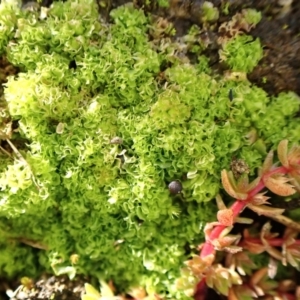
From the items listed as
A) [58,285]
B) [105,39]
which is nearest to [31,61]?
[105,39]

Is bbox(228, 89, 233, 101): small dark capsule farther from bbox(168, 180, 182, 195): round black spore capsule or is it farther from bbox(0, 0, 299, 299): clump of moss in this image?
bbox(168, 180, 182, 195): round black spore capsule

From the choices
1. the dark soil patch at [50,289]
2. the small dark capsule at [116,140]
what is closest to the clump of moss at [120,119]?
the small dark capsule at [116,140]

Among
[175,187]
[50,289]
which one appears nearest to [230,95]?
[175,187]

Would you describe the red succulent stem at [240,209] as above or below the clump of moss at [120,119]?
below

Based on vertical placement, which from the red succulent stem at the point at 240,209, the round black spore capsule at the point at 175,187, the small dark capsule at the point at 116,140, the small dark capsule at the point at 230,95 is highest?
the small dark capsule at the point at 116,140

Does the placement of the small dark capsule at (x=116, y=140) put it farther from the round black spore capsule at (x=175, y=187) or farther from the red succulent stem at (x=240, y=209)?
the red succulent stem at (x=240, y=209)

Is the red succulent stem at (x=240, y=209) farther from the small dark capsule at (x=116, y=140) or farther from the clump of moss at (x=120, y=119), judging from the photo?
the small dark capsule at (x=116, y=140)

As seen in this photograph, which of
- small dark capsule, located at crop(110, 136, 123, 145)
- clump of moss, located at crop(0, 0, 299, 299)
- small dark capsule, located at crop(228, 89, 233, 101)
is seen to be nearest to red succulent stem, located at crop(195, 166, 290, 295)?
clump of moss, located at crop(0, 0, 299, 299)

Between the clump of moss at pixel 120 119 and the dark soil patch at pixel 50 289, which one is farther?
the dark soil patch at pixel 50 289

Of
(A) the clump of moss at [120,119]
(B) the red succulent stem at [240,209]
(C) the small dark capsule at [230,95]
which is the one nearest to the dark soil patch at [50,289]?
(A) the clump of moss at [120,119]
